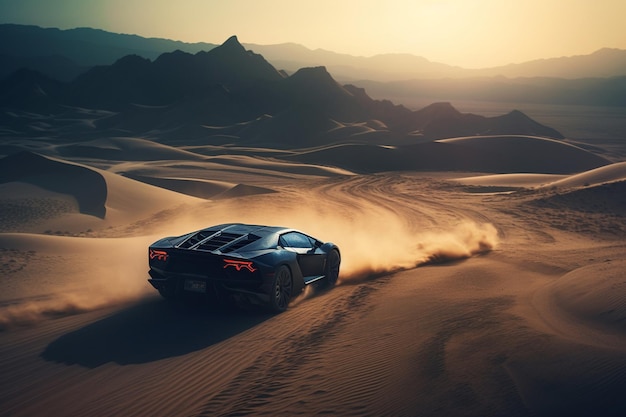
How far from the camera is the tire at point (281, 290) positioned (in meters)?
9.35

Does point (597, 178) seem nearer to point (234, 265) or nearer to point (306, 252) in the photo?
point (306, 252)

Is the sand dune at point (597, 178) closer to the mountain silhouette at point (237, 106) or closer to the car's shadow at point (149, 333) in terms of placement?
the car's shadow at point (149, 333)

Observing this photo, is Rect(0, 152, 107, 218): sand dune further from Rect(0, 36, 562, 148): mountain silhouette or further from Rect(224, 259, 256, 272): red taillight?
Rect(0, 36, 562, 148): mountain silhouette

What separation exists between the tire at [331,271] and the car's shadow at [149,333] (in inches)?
81.6

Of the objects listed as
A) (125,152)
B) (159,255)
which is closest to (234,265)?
(159,255)

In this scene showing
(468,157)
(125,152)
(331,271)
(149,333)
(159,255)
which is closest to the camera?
(149,333)

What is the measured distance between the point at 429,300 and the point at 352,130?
300ft

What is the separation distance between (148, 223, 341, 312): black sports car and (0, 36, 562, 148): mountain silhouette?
80595 millimetres

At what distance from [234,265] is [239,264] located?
0.07m

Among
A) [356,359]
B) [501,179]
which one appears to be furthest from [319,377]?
[501,179]

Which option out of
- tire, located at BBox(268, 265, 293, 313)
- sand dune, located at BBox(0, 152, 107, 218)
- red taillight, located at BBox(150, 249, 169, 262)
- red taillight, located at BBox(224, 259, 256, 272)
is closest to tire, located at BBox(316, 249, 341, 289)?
tire, located at BBox(268, 265, 293, 313)

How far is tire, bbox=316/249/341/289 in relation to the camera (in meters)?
11.5

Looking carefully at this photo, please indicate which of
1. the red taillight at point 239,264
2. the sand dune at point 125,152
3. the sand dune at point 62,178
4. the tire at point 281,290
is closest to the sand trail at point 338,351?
the tire at point 281,290

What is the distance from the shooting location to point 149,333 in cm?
866
